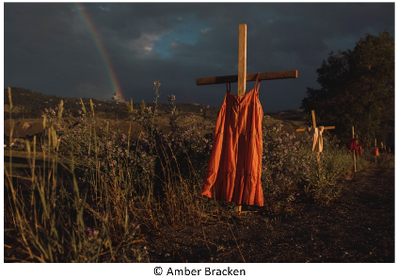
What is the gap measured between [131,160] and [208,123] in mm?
1436

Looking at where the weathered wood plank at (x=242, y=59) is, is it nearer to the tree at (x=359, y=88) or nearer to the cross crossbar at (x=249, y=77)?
the cross crossbar at (x=249, y=77)

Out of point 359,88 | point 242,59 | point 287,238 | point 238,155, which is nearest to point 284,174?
point 238,155

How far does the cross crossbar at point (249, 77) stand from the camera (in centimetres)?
393

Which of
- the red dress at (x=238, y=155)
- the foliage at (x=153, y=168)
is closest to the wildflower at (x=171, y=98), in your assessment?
the foliage at (x=153, y=168)

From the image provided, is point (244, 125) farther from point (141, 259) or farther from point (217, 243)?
point (141, 259)

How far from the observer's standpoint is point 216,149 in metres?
4.04

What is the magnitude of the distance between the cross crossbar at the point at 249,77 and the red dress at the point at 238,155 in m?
0.13

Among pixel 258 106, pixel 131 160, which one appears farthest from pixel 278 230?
pixel 131 160

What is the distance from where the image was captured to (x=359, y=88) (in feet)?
50.1

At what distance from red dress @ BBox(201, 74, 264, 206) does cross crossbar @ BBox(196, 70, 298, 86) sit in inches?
5.1

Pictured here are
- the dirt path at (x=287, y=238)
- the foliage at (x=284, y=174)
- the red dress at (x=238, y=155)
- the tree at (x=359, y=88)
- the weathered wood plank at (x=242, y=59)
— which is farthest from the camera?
the tree at (x=359, y=88)

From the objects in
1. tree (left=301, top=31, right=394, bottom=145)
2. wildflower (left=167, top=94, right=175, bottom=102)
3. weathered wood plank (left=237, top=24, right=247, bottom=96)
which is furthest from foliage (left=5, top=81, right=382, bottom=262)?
tree (left=301, top=31, right=394, bottom=145)

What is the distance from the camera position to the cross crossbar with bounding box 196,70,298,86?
3.93m

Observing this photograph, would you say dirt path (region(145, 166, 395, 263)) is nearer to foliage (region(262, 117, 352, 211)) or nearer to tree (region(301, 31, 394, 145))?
foliage (region(262, 117, 352, 211))
